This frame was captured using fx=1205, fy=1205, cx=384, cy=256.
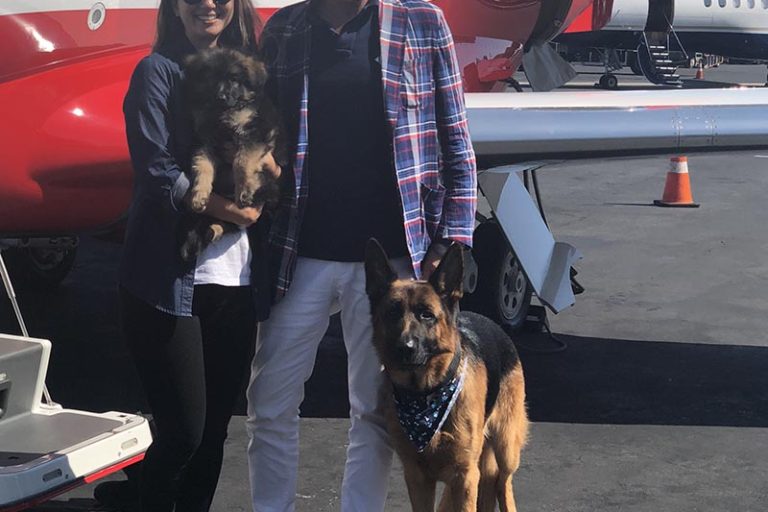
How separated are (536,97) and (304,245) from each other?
3287 mm

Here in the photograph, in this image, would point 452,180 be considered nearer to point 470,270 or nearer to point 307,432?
point 307,432

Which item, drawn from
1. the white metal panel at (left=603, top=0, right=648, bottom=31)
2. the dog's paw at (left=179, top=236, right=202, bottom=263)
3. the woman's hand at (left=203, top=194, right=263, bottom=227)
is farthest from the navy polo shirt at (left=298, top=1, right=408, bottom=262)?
the white metal panel at (left=603, top=0, right=648, bottom=31)

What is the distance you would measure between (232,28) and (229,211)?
1.68 ft

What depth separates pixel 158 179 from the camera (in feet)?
9.96

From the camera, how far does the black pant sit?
3178 millimetres

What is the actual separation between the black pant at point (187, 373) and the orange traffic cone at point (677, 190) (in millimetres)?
9071

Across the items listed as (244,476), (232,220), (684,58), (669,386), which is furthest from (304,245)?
(684,58)

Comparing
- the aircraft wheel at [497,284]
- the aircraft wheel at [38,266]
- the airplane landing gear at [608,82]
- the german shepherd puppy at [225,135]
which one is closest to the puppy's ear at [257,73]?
the german shepherd puppy at [225,135]

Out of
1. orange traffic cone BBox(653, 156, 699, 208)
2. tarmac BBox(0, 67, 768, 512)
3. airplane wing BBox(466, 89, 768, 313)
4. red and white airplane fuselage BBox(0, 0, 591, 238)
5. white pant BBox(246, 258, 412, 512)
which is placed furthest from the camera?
orange traffic cone BBox(653, 156, 699, 208)

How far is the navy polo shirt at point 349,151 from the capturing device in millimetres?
3234

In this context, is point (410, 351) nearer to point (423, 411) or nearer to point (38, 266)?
point (423, 411)

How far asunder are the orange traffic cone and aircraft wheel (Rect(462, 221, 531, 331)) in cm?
523

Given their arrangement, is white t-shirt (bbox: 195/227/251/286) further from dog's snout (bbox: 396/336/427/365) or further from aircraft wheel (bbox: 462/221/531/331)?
aircraft wheel (bbox: 462/221/531/331)

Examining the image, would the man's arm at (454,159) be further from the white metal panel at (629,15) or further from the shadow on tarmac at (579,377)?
the white metal panel at (629,15)
